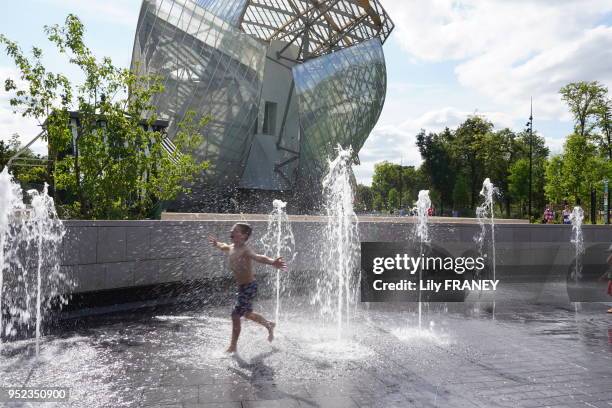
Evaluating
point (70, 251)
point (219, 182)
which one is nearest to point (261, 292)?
point (70, 251)

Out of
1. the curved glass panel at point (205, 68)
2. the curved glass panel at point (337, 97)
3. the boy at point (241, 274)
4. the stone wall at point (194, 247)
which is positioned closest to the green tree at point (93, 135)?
the stone wall at point (194, 247)

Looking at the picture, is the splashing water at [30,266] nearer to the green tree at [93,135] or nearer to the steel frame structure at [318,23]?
the green tree at [93,135]

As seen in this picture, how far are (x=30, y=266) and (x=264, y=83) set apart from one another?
106 feet

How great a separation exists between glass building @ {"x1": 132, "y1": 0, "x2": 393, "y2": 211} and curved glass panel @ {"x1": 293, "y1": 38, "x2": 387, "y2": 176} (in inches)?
2.9

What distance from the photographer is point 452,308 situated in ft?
30.8

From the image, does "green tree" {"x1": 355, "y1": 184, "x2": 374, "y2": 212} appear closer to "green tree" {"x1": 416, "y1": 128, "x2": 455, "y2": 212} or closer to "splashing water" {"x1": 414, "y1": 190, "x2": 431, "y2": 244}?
"green tree" {"x1": 416, "y1": 128, "x2": 455, "y2": 212}

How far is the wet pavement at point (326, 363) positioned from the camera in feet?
14.4

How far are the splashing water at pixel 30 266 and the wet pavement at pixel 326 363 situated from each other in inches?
38.7

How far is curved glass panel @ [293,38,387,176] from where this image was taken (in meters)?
34.7

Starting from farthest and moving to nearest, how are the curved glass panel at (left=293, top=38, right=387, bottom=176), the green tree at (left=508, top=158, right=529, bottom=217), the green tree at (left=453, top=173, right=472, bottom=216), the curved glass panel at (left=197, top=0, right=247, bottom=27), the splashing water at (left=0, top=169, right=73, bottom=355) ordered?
1. the green tree at (left=453, top=173, right=472, bottom=216)
2. the green tree at (left=508, top=158, right=529, bottom=217)
3. the curved glass panel at (left=293, top=38, right=387, bottom=176)
4. the curved glass panel at (left=197, top=0, right=247, bottom=27)
5. the splashing water at (left=0, top=169, right=73, bottom=355)

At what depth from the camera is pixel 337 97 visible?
36406 millimetres

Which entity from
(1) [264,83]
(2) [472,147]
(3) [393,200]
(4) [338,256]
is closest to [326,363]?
(4) [338,256]

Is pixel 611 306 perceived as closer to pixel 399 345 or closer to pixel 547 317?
pixel 547 317

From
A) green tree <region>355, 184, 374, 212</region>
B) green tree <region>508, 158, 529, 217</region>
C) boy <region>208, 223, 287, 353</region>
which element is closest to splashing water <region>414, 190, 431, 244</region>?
boy <region>208, 223, 287, 353</region>
